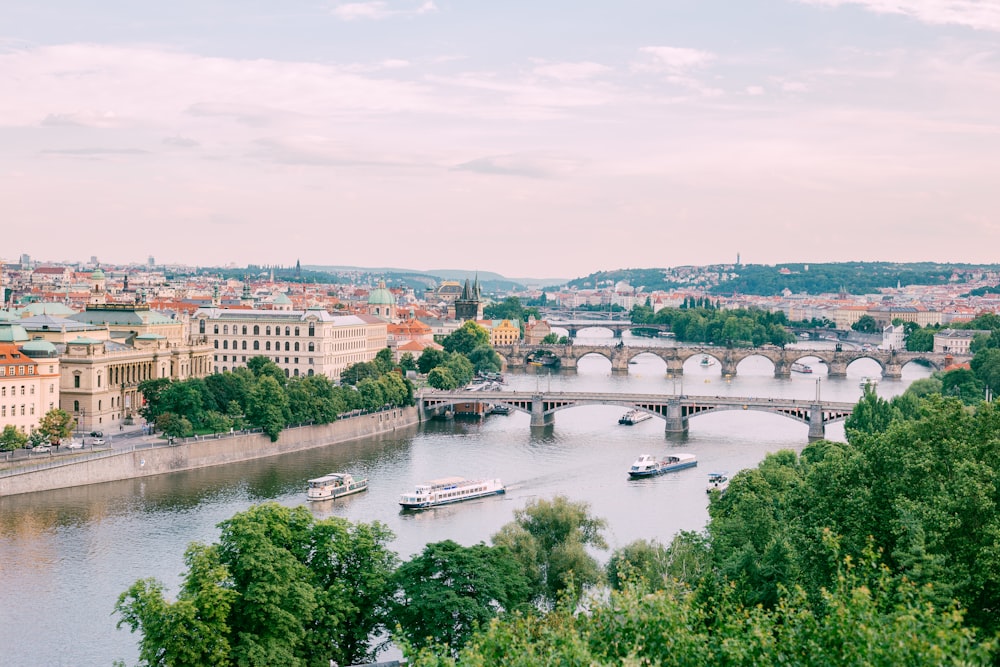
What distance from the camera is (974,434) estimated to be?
65.1 ft

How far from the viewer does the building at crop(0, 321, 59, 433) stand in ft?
145

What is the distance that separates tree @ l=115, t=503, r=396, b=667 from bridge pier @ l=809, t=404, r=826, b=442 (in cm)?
3651

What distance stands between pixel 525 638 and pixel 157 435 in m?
34.7

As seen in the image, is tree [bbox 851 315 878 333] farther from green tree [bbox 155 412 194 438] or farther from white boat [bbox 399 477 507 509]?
green tree [bbox 155 412 194 438]

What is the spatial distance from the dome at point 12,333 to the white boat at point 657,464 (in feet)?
78.3

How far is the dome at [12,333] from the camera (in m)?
47.6

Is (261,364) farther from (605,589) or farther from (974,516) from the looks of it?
(974,516)

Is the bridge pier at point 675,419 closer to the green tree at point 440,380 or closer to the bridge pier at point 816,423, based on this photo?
the bridge pier at point 816,423

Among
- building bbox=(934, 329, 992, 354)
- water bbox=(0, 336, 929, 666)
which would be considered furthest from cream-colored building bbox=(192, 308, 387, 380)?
building bbox=(934, 329, 992, 354)

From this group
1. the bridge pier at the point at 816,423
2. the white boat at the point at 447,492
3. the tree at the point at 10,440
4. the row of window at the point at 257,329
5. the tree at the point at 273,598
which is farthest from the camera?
the row of window at the point at 257,329

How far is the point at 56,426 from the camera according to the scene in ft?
143

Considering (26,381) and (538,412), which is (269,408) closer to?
(26,381)

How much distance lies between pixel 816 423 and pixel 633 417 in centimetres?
955

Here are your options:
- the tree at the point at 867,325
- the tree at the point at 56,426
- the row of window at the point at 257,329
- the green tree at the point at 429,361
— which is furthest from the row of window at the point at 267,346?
the tree at the point at 867,325
